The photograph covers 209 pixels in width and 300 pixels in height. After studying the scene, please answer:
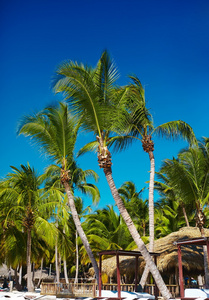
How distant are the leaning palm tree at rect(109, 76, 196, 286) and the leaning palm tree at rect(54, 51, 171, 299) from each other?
1.71 metres

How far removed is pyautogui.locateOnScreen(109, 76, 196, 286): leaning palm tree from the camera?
14117 mm

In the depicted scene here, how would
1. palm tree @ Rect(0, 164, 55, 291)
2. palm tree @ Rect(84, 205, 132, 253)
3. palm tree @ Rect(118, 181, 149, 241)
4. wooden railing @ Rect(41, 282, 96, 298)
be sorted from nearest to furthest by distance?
wooden railing @ Rect(41, 282, 96, 298) < palm tree @ Rect(0, 164, 55, 291) < palm tree @ Rect(84, 205, 132, 253) < palm tree @ Rect(118, 181, 149, 241)


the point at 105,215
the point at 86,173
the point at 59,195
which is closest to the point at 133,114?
the point at 59,195

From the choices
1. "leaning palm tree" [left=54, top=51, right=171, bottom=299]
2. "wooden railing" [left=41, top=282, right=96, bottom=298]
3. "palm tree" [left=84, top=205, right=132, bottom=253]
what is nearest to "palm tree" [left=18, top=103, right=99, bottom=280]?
"leaning palm tree" [left=54, top=51, right=171, bottom=299]

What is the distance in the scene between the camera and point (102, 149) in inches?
447

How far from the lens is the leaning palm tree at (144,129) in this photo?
46.3 feet

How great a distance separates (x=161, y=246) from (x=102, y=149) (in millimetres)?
8492

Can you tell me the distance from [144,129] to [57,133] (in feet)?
12.5

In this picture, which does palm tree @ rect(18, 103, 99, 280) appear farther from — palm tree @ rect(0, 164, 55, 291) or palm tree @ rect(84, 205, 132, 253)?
palm tree @ rect(84, 205, 132, 253)

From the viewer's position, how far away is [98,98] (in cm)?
1180

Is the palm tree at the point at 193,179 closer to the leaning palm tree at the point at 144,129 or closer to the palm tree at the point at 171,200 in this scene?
the leaning palm tree at the point at 144,129

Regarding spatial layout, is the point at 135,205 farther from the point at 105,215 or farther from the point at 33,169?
the point at 33,169

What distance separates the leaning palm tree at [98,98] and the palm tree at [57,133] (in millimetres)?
2123

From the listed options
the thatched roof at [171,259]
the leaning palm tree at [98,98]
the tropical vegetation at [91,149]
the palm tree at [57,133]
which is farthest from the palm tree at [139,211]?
the leaning palm tree at [98,98]
